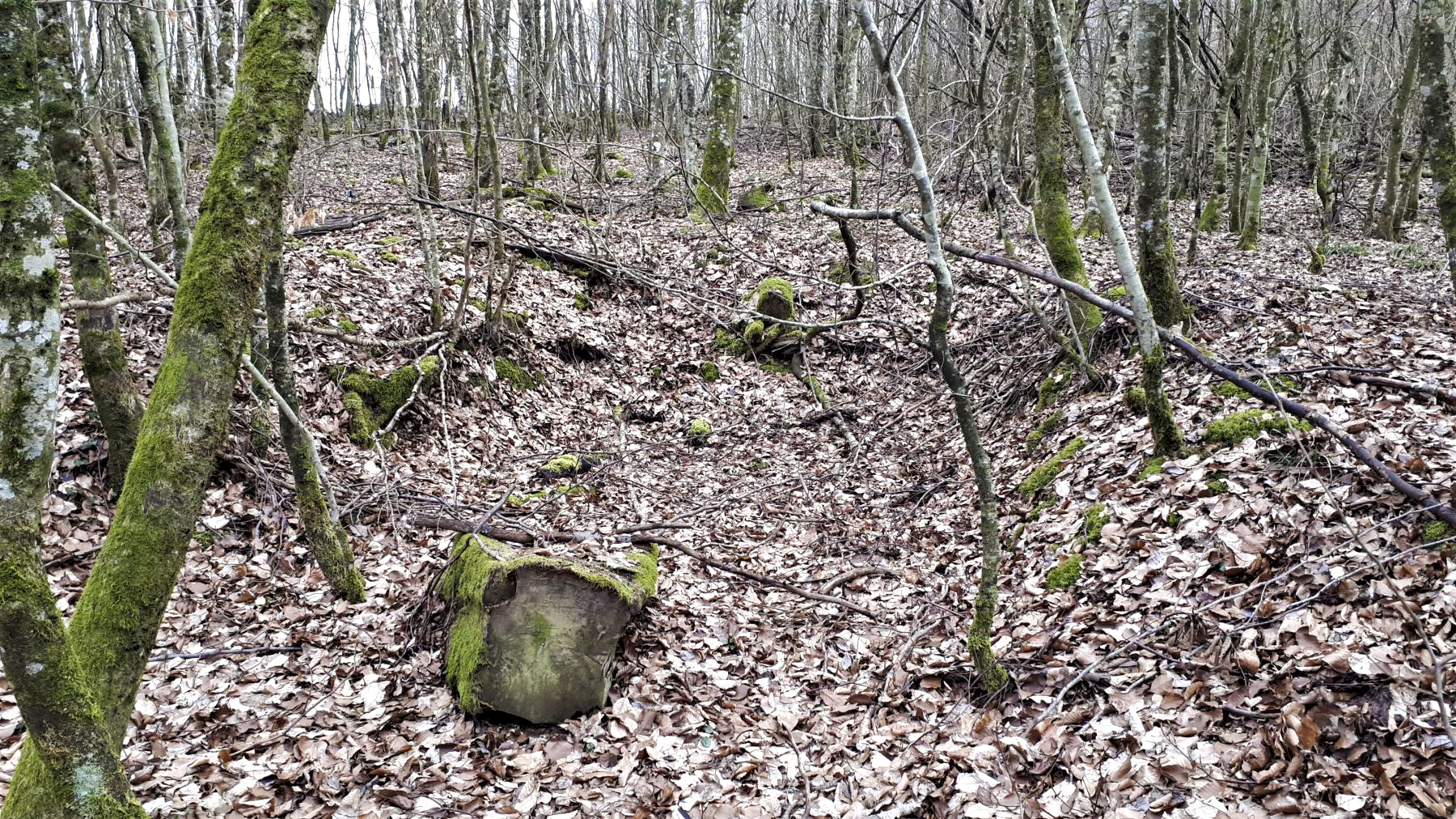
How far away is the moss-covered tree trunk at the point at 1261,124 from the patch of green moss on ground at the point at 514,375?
11.1 m

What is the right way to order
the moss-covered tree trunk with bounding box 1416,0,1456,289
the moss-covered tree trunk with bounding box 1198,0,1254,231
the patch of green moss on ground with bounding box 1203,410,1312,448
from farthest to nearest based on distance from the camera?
the moss-covered tree trunk with bounding box 1198,0,1254,231 → the patch of green moss on ground with bounding box 1203,410,1312,448 → the moss-covered tree trunk with bounding box 1416,0,1456,289

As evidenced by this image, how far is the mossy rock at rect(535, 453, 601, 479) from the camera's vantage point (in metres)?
7.61

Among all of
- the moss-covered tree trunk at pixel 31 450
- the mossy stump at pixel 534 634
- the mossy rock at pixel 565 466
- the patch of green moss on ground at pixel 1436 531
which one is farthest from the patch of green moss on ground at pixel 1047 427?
the moss-covered tree trunk at pixel 31 450

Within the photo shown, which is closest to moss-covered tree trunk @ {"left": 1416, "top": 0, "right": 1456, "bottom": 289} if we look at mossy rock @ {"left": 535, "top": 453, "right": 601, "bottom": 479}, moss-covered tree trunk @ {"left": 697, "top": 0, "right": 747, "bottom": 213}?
mossy rock @ {"left": 535, "top": 453, "right": 601, "bottom": 479}

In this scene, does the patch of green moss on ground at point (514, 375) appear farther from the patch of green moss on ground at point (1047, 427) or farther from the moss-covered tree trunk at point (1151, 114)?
the moss-covered tree trunk at point (1151, 114)

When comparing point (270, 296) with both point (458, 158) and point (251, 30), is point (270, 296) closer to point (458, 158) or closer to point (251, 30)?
point (251, 30)

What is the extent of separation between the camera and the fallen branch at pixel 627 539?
5.52 meters

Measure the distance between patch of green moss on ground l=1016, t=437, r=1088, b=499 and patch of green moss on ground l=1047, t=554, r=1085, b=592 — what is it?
1240mm

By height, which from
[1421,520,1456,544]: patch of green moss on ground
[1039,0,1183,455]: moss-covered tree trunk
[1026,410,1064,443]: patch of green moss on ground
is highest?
[1039,0,1183,455]: moss-covered tree trunk

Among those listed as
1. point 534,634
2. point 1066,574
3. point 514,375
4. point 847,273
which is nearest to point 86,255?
point 534,634

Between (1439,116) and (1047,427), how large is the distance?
129 inches

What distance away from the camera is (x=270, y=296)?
4.81 meters

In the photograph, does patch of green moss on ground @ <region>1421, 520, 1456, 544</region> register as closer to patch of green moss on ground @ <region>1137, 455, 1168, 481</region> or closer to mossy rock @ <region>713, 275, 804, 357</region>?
patch of green moss on ground @ <region>1137, 455, 1168, 481</region>

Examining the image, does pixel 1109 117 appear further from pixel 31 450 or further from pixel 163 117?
pixel 31 450
